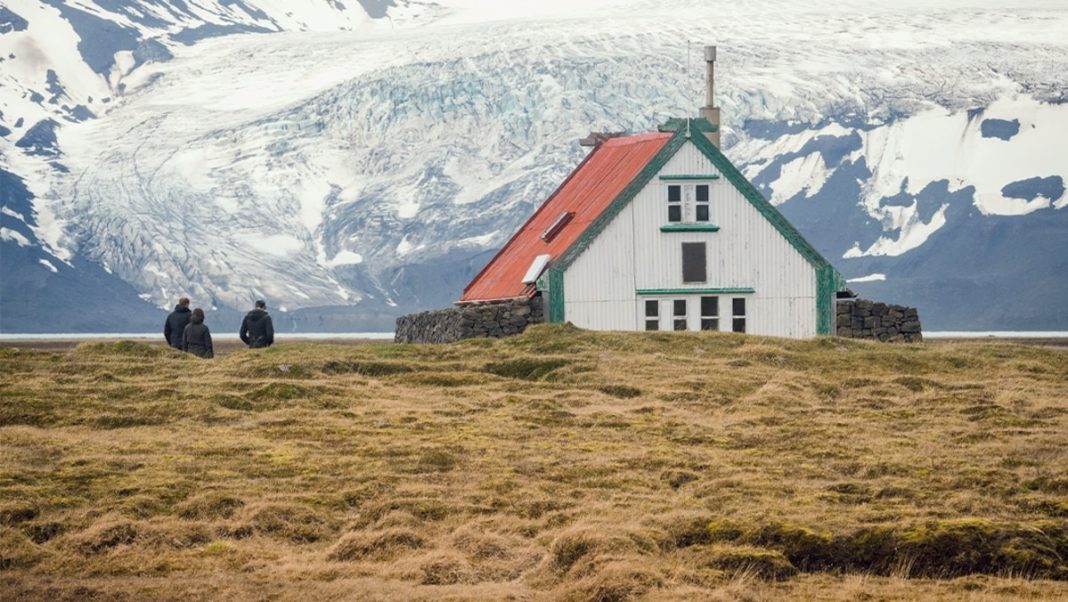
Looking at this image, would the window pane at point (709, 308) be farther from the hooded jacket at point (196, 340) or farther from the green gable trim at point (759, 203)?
the hooded jacket at point (196, 340)

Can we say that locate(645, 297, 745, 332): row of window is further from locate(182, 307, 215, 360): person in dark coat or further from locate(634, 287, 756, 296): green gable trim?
locate(182, 307, 215, 360): person in dark coat

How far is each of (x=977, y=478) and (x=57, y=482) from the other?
39.1 ft

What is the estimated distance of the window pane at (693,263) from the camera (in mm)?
55844

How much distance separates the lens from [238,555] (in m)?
22.9

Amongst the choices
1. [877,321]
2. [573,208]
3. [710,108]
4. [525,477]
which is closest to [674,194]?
[573,208]

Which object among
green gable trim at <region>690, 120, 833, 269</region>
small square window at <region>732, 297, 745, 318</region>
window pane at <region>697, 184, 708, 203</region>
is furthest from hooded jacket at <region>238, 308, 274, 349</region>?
small square window at <region>732, 297, 745, 318</region>

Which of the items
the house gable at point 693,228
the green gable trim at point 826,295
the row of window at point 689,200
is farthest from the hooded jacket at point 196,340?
the green gable trim at point 826,295

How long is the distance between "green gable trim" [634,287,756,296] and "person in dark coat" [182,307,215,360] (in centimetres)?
1605

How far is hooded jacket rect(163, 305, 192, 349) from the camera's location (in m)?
43.5

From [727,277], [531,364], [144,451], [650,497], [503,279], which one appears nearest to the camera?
[650,497]


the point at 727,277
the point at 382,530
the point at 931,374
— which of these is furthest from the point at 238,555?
the point at 727,277

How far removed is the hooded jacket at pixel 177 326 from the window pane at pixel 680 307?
16.3 meters

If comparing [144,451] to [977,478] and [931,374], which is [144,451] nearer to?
[977,478]

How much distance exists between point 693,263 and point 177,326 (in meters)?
17.3
